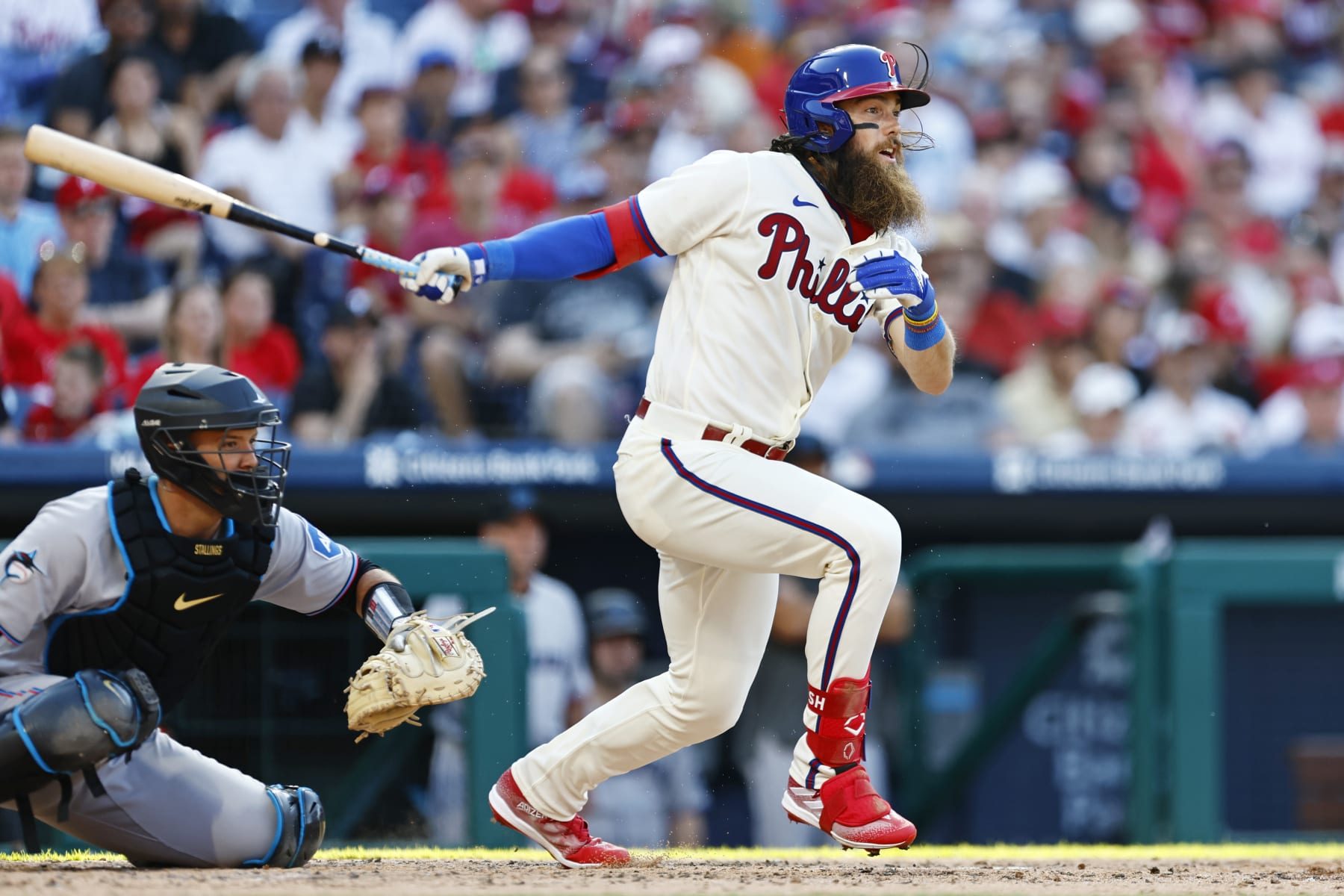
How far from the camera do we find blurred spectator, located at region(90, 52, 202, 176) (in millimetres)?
6812

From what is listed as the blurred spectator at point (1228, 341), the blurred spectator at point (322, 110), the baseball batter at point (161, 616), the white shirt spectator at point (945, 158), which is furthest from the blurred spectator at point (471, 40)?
the baseball batter at point (161, 616)

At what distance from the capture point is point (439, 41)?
815cm

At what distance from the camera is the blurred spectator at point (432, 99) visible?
7645 millimetres

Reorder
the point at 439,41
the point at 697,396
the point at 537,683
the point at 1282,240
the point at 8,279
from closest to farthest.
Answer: the point at 697,396 < the point at 537,683 < the point at 8,279 < the point at 439,41 < the point at 1282,240

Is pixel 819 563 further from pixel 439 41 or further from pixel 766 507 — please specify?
pixel 439 41

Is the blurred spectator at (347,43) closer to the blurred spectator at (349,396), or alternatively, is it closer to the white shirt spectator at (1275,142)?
the blurred spectator at (349,396)

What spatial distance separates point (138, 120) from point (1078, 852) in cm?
465

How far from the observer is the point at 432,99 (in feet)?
25.5

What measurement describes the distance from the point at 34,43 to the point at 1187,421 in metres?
5.29

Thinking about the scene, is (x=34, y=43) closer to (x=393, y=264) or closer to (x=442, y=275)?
(x=393, y=264)

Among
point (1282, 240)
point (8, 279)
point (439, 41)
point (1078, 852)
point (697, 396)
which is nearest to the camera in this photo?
point (697, 396)

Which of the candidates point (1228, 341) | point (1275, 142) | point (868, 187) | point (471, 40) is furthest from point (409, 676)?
point (1275, 142)

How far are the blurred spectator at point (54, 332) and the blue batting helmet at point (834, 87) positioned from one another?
3155 millimetres

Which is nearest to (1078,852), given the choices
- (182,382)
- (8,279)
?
(182,382)
